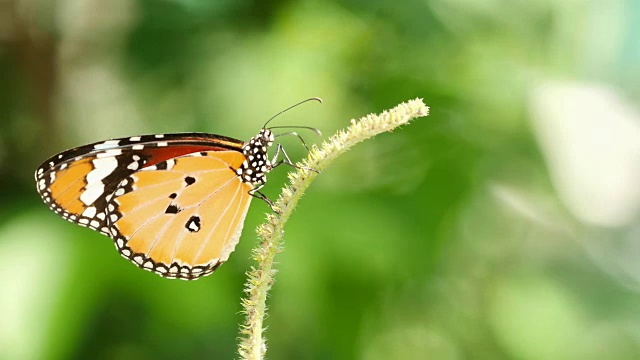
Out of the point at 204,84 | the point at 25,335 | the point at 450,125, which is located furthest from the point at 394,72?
the point at 25,335

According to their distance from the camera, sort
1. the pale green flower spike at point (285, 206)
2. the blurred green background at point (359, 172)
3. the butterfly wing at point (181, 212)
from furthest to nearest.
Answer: the blurred green background at point (359, 172) < the butterfly wing at point (181, 212) < the pale green flower spike at point (285, 206)

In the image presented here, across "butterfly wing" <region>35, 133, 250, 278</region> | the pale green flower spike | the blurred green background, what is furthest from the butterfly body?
the pale green flower spike

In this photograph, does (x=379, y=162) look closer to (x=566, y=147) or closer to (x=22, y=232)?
(x=566, y=147)

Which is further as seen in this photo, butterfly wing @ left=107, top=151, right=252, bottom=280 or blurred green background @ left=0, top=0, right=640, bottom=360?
blurred green background @ left=0, top=0, right=640, bottom=360

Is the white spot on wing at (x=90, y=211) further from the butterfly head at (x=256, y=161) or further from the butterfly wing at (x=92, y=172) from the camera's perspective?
the butterfly head at (x=256, y=161)

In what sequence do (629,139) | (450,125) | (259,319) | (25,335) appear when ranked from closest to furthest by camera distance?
(259,319)
(25,335)
(450,125)
(629,139)

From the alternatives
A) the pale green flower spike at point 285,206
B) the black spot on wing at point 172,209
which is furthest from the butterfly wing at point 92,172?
the pale green flower spike at point 285,206

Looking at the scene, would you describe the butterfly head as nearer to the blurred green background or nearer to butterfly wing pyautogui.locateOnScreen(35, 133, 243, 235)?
butterfly wing pyautogui.locateOnScreen(35, 133, 243, 235)
